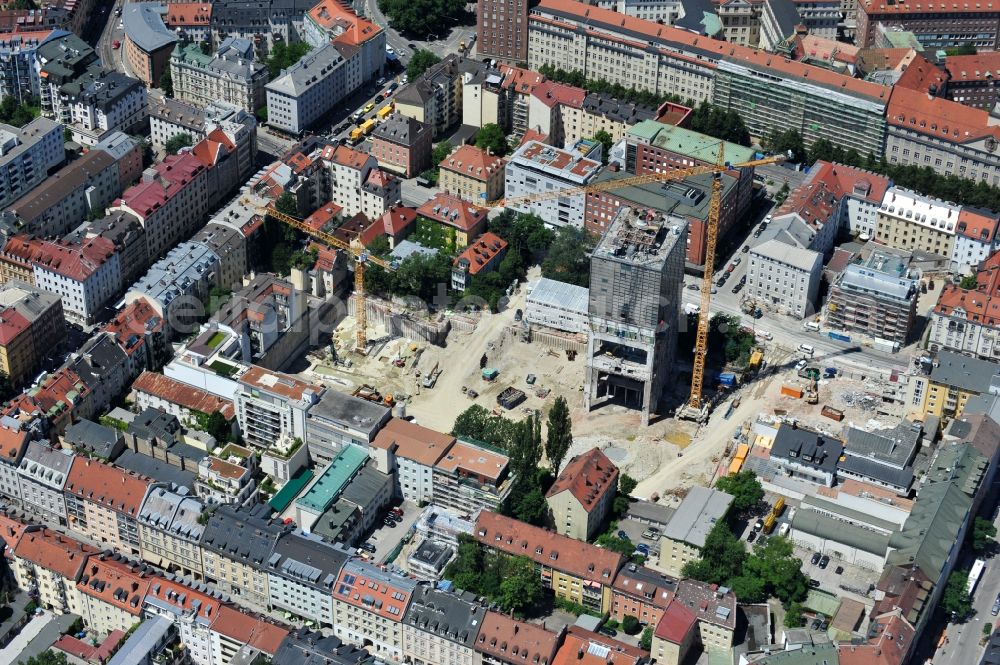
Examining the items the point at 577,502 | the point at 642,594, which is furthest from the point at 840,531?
the point at 577,502

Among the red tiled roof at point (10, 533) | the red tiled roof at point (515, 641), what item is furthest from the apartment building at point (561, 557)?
the red tiled roof at point (10, 533)

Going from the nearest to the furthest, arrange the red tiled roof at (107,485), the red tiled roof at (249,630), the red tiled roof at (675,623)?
the red tiled roof at (249,630) → the red tiled roof at (675,623) → the red tiled roof at (107,485)

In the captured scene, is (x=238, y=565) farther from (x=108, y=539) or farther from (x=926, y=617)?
(x=926, y=617)

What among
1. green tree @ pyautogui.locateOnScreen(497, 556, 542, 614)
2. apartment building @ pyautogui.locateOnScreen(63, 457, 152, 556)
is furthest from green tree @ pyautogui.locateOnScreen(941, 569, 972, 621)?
apartment building @ pyautogui.locateOnScreen(63, 457, 152, 556)

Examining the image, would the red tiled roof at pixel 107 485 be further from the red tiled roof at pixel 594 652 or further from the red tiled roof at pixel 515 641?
the red tiled roof at pixel 594 652

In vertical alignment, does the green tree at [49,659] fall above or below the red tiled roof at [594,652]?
below

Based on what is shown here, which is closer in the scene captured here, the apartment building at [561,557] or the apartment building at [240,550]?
the apartment building at [561,557]
